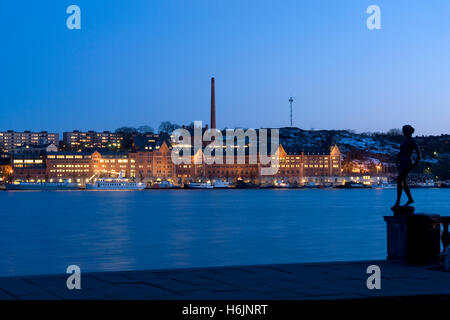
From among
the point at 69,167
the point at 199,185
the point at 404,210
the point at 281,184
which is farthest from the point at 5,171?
the point at 404,210

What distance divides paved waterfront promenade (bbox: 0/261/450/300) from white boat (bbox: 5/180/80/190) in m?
163

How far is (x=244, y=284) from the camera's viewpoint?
9.27m

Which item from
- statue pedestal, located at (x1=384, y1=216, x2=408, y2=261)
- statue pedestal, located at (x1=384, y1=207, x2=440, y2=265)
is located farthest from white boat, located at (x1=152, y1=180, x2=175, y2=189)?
statue pedestal, located at (x1=384, y1=207, x2=440, y2=265)

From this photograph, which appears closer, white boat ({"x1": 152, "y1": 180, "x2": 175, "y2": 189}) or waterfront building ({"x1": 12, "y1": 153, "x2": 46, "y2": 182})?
white boat ({"x1": 152, "y1": 180, "x2": 175, "y2": 189})

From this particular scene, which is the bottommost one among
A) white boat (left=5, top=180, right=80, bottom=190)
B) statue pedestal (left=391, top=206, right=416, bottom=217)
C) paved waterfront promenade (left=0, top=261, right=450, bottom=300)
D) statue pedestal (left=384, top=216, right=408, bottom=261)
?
white boat (left=5, top=180, right=80, bottom=190)

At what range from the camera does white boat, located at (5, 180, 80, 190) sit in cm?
16750

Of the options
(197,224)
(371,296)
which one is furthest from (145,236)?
(371,296)

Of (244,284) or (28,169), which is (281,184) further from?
(244,284)

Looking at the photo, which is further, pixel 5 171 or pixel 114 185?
pixel 5 171

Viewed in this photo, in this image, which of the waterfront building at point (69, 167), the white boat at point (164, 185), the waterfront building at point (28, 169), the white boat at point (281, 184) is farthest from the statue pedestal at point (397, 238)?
the waterfront building at point (28, 169)

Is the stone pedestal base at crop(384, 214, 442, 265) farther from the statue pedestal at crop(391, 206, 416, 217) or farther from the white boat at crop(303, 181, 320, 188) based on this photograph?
the white boat at crop(303, 181, 320, 188)

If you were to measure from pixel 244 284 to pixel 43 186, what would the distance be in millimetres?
165422
